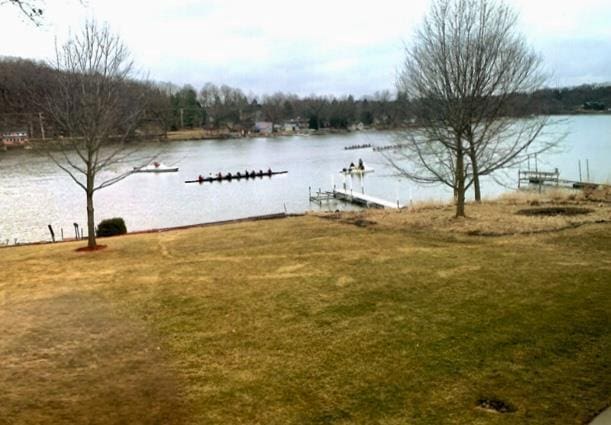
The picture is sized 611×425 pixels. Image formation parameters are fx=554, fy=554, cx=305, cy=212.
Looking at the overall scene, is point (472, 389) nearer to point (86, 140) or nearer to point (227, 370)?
point (227, 370)

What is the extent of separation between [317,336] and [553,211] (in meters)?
11.8

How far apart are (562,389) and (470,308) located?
2514mm

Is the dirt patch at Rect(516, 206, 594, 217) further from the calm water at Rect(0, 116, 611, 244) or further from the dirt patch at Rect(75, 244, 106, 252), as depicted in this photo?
the calm water at Rect(0, 116, 611, 244)

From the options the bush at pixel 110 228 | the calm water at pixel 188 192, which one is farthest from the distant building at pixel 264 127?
the bush at pixel 110 228

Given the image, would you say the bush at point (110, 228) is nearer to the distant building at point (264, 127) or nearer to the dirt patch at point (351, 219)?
the dirt patch at point (351, 219)

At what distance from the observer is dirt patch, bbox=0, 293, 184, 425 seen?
5383 millimetres

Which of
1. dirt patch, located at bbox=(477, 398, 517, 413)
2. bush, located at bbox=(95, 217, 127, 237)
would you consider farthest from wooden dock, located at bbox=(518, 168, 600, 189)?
dirt patch, located at bbox=(477, 398, 517, 413)

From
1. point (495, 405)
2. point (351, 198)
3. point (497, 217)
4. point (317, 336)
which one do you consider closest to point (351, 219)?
point (497, 217)

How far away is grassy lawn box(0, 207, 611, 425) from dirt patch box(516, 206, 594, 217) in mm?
3847

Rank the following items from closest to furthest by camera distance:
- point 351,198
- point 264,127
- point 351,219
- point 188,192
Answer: point 351,219 → point 351,198 → point 188,192 → point 264,127

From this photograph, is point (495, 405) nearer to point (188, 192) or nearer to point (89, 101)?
point (89, 101)

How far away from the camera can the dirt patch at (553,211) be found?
627 inches

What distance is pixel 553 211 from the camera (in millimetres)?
16422

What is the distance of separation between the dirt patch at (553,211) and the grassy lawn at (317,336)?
3.85 metres
